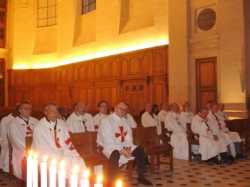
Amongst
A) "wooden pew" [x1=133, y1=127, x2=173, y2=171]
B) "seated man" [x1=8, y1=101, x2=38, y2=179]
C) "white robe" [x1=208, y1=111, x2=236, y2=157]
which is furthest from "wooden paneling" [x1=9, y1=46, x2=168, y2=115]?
"seated man" [x1=8, y1=101, x2=38, y2=179]

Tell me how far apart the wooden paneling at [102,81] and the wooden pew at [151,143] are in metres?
6.45

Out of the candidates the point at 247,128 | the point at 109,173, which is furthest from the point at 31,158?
the point at 247,128

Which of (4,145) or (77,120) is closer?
(4,145)

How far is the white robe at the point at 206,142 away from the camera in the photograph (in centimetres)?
992

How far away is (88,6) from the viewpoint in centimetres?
2136

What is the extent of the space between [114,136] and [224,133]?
441 centimetres

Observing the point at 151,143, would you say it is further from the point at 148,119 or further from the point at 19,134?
the point at 19,134

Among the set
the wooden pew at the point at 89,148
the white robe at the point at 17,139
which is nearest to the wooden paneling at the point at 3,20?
the white robe at the point at 17,139

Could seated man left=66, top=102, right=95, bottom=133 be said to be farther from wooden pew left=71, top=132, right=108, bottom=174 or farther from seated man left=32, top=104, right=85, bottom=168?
seated man left=32, top=104, right=85, bottom=168

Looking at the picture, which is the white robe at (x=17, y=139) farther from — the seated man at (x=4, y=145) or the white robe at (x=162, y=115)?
the white robe at (x=162, y=115)

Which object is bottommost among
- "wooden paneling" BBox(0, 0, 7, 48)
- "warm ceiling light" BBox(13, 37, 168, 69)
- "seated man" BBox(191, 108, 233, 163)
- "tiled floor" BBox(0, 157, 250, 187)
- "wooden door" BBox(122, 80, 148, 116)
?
"tiled floor" BBox(0, 157, 250, 187)

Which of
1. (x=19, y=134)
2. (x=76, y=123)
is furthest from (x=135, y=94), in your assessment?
(x=19, y=134)

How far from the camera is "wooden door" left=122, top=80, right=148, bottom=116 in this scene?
659 inches

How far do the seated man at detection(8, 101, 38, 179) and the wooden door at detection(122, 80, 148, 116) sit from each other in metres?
9.07
